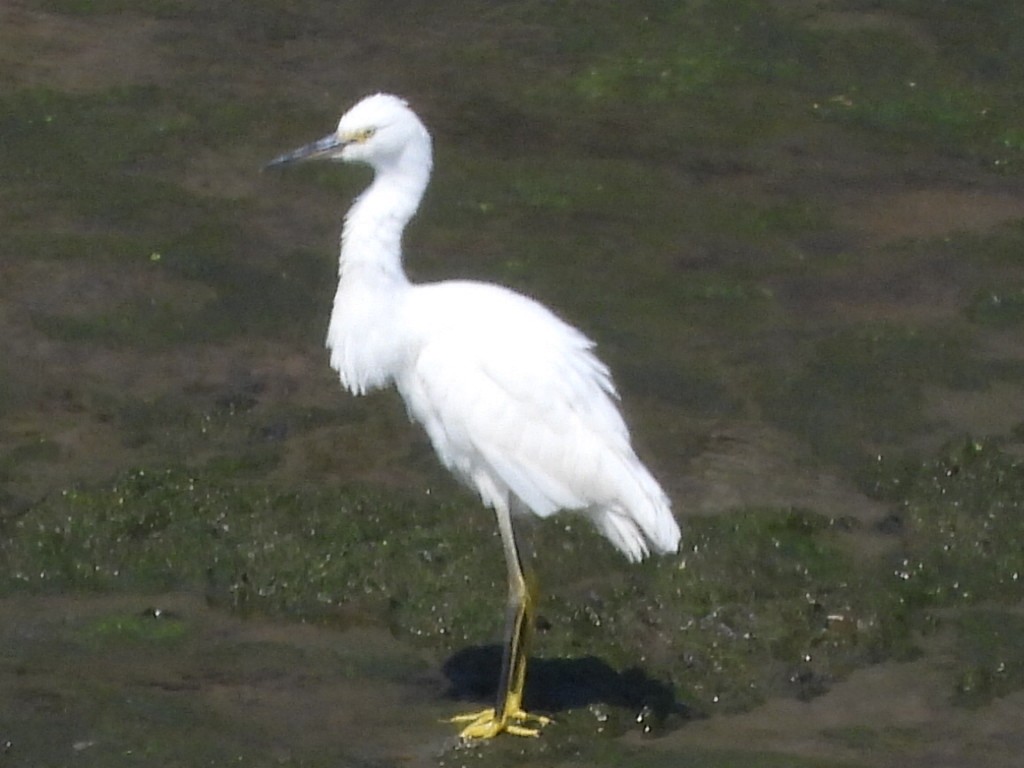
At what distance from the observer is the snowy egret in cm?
667

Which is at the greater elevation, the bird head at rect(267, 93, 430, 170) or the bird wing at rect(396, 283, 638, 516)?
the bird head at rect(267, 93, 430, 170)

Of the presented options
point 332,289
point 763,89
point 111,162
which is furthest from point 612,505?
point 763,89

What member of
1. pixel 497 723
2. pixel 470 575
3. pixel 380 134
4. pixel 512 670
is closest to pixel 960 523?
pixel 470 575

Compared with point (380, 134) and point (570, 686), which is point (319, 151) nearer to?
point (380, 134)

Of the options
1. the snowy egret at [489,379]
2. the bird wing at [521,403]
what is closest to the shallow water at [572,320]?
the snowy egret at [489,379]

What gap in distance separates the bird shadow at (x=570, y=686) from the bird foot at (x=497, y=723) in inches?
6.7

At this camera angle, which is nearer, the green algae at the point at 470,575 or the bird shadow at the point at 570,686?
the bird shadow at the point at 570,686

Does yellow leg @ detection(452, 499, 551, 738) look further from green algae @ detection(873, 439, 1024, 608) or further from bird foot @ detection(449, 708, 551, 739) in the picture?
green algae @ detection(873, 439, 1024, 608)

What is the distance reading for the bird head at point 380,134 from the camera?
6.80 m

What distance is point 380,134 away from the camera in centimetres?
680

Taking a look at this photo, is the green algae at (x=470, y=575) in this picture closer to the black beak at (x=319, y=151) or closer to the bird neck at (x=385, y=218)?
the bird neck at (x=385, y=218)

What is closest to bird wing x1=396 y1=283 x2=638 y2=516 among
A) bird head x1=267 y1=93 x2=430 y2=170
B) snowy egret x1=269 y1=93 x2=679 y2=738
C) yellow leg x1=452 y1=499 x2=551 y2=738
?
snowy egret x1=269 y1=93 x2=679 y2=738

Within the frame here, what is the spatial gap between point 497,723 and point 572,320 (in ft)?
11.5

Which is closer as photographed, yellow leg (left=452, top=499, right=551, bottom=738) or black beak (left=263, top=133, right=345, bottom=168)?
yellow leg (left=452, top=499, right=551, bottom=738)
